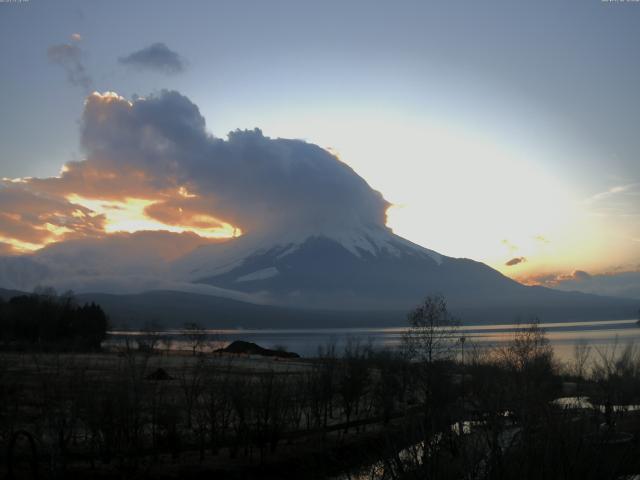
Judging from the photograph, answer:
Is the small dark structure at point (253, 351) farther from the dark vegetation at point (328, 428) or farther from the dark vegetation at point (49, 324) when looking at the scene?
the dark vegetation at point (328, 428)

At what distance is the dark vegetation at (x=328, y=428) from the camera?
1041 cm

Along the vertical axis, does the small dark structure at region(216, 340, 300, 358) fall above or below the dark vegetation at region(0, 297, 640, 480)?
below

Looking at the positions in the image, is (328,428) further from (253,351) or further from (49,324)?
(253,351)

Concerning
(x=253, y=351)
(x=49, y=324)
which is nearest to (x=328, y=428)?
(x=49, y=324)

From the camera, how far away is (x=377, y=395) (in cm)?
3809

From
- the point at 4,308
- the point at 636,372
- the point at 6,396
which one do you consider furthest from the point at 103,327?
the point at 636,372

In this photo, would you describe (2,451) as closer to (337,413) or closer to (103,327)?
(337,413)

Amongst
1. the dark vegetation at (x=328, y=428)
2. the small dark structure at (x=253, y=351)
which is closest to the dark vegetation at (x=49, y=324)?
the small dark structure at (x=253, y=351)

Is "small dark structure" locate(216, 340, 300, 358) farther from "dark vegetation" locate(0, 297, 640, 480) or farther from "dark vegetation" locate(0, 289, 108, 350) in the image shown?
"dark vegetation" locate(0, 297, 640, 480)

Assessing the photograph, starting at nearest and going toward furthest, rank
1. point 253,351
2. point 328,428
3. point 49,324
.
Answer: point 328,428
point 49,324
point 253,351

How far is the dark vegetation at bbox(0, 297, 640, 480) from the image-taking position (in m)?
10.4

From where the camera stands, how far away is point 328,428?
33469 millimetres

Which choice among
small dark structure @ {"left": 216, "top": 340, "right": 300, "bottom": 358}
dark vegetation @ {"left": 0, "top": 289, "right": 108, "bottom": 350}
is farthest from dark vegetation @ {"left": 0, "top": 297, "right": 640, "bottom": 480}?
small dark structure @ {"left": 216, "top": 340, "right": 300, "bottom": 358}

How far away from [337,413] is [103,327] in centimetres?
5666
